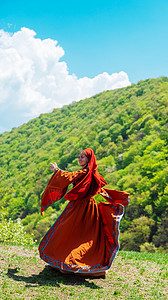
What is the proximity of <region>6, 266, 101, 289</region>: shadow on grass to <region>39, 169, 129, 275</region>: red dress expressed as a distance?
22 cm

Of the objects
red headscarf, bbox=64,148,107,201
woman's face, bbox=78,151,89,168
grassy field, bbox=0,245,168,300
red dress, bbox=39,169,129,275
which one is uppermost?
woman's face, bbox=78,151,89,168

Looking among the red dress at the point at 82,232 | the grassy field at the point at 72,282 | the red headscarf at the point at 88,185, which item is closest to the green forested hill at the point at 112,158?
the grassy field at the point at 72,282

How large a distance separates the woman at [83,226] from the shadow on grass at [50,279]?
128 mm

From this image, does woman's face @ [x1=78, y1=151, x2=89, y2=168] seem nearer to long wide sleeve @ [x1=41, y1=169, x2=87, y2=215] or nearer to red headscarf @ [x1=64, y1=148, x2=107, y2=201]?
red headscarf @ [x1=64, y1=148, x2=107, y2=201]

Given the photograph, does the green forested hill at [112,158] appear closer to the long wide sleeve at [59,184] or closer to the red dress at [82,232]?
the long wide sleeve at [59,184]

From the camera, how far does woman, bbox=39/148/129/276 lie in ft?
15.4

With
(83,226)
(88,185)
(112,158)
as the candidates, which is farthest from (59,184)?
(112,158)

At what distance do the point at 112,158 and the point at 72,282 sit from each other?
241 ft

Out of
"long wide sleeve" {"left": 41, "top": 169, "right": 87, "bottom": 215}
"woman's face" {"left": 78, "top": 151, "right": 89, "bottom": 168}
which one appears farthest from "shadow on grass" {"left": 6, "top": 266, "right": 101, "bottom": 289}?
"woman's face" {"left": 78, "top": 151, "right": 89, "bottom": 168}

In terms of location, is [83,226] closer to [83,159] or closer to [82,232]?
[82,232]

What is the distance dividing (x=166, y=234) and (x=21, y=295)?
1403 inches

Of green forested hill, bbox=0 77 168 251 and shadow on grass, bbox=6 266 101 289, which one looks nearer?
shadow on grass, bbox=6 266 101 289

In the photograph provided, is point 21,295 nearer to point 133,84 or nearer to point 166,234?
point 166,234

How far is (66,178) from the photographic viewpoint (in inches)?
200
